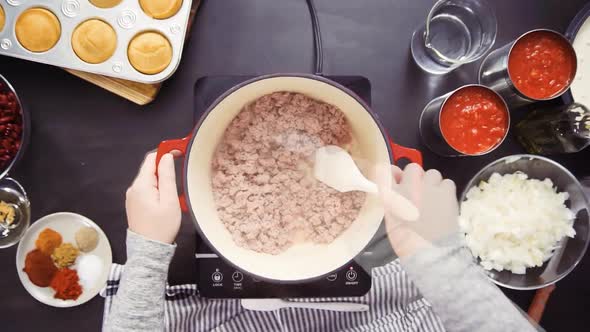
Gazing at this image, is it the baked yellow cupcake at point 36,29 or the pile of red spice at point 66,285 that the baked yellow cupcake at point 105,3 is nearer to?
the baked yellow cupcake at point 36,29

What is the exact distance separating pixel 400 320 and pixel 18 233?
0.89 metres

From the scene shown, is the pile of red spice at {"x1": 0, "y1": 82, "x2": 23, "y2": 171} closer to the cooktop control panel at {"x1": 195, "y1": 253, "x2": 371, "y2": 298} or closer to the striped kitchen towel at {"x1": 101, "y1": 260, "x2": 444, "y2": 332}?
the striped kitchen towel at {"x1": 101, "y1": 260, "x2": 444, "y2": 332}

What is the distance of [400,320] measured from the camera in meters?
1.06

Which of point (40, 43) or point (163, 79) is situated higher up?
point (40, 43)

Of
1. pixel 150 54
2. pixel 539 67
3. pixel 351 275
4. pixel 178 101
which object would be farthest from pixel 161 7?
pixel 539 67

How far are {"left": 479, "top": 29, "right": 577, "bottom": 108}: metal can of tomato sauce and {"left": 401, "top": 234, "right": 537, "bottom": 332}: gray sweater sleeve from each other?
1.20 feet

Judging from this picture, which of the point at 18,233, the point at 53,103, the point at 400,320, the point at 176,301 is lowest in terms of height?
the point at 400,320

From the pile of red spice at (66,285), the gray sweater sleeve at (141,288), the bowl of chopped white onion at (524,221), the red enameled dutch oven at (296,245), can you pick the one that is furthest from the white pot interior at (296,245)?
the pile of red spice at (66,285)

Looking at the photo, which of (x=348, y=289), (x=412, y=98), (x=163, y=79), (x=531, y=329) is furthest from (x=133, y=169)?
(x=531, y=329)

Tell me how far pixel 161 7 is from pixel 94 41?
6.3 inches

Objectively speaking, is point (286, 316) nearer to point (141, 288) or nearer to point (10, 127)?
point (141, 288)

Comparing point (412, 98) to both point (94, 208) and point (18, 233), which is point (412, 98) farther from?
point (18, 233)

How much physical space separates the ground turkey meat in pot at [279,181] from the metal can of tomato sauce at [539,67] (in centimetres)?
38

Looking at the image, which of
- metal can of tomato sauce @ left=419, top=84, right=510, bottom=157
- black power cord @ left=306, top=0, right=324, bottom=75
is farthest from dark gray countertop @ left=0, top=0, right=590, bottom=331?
metal can of tomato sauce @ left=419, top=84, right=510, bottom=157
